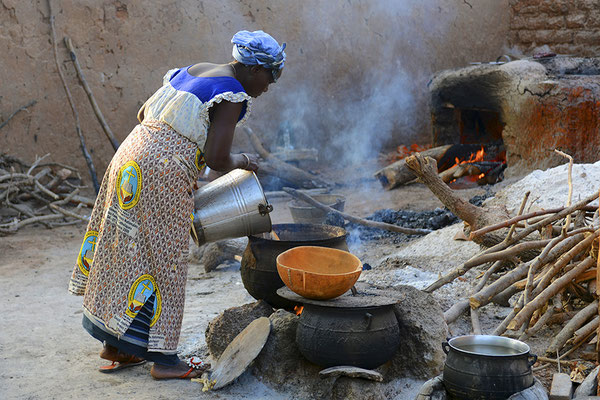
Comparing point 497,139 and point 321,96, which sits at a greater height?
point 321,96

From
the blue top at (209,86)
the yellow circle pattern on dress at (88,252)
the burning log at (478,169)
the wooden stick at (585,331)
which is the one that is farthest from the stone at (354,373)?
the burning log at (478,169)

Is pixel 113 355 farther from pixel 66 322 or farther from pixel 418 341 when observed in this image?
pixel 418 341

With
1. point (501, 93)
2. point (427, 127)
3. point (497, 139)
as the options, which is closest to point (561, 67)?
point (501, 93)

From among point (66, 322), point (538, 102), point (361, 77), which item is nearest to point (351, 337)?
point (66, 322)

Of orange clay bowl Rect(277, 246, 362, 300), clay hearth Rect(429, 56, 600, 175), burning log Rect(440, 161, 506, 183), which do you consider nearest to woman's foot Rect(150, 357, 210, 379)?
orange clay bowl Rect(277, 246, 362, 300)

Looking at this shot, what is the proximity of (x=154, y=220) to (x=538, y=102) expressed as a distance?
17.6ft

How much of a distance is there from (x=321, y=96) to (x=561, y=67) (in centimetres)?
393

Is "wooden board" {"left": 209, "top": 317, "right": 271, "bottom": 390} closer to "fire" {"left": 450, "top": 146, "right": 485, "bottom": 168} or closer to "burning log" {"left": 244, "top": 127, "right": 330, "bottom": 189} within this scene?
"burning log" {"left": 244, "top": 127, "right": 330, "bottom": 189}

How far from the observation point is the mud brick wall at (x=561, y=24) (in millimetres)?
10656

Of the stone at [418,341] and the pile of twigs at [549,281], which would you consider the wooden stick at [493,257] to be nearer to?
the pile of twigs at [549,281]

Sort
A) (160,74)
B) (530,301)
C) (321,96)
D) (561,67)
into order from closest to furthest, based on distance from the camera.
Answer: (530,301)
(561,67)
(160,74)
(321,96)

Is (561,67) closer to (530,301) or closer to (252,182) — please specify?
(530,301)

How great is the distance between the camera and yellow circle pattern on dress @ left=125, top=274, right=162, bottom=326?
3.38m

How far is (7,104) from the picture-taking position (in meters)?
8.43
